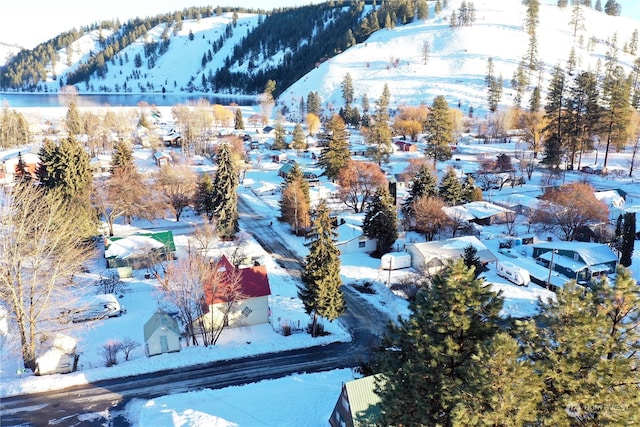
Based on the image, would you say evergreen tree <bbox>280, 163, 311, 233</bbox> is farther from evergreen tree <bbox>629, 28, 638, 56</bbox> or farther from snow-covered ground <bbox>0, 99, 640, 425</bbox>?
evergreen tree <bbox>629, 28, 638, 56</bbox>

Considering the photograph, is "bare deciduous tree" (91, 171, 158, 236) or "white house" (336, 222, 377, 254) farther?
"bare deciduous tree" (91, 171, 158, 236)

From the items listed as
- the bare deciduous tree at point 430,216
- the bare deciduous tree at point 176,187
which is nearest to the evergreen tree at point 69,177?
the bare deciduous tree at point 176,187

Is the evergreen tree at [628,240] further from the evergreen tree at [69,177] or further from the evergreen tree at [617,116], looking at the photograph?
the evergreen tree at [69,177]

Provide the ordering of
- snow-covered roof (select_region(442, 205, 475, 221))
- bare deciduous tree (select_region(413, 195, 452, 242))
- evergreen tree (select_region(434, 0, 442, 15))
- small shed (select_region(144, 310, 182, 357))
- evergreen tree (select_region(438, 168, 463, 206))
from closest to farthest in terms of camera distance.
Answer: small shed (select_region(144, 310, 182, 357)) < bare deciduous tree (select_region(413, 195, 452, 242)) < snow-covered roof (select_region(442, 205, 475, 221)) < evergreen tree (select_region(438, 168, 463, 206)) < evergreen tree (select_region(434, 0, 442, 15))

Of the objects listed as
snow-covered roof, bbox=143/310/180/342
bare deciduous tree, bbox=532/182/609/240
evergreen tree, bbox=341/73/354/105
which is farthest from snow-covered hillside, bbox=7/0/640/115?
→ snow-covered roof, bbox=143/310/180/342

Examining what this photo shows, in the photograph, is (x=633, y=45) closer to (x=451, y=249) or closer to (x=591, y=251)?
(x=591, y=251)

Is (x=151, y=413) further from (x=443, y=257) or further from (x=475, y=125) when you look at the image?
(x=475, y=125)

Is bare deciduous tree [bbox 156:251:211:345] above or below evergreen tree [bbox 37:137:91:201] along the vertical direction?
below
